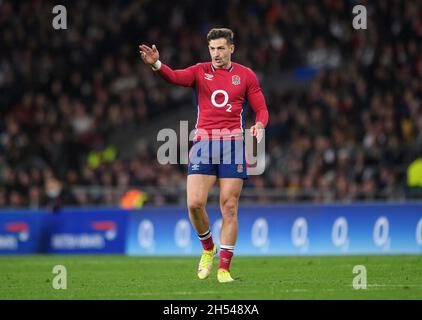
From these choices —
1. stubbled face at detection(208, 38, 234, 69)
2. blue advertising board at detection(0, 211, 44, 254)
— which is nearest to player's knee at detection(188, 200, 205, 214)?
stubbled face at detection(208, 38, 234, 69)

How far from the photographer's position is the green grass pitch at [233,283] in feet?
35.1

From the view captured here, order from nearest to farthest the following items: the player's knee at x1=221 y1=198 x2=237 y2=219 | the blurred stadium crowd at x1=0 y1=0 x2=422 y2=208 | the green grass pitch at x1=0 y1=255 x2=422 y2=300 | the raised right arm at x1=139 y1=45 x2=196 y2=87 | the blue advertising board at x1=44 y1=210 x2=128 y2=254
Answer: the green grass pitch at x1=0 y1=255 x2=422 y2=300, the raised right arm at x1=139 y1=45 x2=196 y2=87, the player's knee at x1=221 y1=198 x2=237 y2=219, the blue advertising board at x1=44 y1=210 x2=128 y2=254, the blurred stadium crowd at x1=0 y1=0 x2=422 y2=208

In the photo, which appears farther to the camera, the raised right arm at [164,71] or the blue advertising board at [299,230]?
the blue advertising board at [299,230]

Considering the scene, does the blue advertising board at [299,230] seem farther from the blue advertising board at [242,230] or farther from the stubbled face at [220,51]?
the stubbled face at [220,51]

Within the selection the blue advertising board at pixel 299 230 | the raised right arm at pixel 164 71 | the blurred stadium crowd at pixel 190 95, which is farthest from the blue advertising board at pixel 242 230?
the raised right arm at pixel 164 71

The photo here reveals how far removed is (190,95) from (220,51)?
18751 millimetres

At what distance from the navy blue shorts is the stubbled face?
925 mm

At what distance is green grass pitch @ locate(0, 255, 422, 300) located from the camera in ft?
35.1

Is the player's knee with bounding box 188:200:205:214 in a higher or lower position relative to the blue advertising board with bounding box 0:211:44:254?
higher

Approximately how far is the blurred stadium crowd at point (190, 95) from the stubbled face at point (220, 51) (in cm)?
1067

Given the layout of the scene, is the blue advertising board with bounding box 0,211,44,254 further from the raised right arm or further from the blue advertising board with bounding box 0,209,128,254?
the raised right arm

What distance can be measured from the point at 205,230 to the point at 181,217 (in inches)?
347
